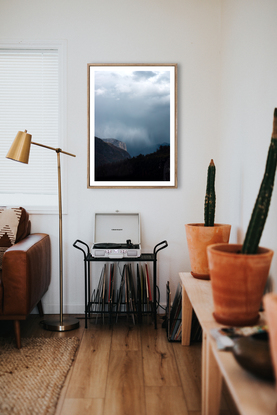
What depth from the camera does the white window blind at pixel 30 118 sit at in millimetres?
2771

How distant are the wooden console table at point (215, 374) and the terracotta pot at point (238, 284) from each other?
0.08 metres

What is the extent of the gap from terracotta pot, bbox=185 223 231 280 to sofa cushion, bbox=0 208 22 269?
1.30 metres

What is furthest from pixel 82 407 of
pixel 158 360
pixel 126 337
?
pixel 126 337

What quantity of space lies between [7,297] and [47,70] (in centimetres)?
179

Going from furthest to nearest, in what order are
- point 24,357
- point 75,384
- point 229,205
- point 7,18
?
point 7,18 → point 229,205 → point 24,357 → point 75,384

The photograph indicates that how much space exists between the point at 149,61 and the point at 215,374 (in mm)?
2299

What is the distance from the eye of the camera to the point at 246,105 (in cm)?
204

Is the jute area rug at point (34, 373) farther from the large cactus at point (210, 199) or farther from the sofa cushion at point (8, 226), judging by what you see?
the large cactus at point (210, 199)

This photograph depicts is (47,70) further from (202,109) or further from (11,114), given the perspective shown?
(202,109)

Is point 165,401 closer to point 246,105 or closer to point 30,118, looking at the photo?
point 246,105

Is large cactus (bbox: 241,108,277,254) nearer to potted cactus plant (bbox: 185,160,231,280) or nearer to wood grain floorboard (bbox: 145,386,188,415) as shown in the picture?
potted cactus plant (bbox: 185,160,231,280)

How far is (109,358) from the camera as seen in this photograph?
6.61 feet

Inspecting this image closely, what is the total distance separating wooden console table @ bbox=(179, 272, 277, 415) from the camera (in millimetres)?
847

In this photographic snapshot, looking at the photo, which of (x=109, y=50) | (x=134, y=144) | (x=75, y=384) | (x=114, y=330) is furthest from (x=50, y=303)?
(x=109, y=50)
